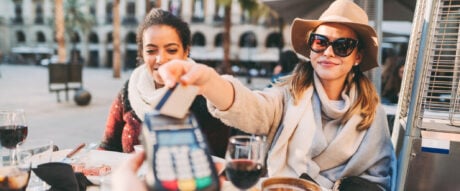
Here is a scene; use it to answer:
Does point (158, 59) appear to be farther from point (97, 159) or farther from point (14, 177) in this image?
point (14, 177)

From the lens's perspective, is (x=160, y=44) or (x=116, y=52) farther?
(x=116, y=52)

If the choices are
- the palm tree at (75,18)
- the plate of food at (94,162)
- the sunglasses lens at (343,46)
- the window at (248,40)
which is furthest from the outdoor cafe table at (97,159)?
the palm tree at (75,18)

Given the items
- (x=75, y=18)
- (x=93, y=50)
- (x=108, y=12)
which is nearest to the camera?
(x=75, y=18)

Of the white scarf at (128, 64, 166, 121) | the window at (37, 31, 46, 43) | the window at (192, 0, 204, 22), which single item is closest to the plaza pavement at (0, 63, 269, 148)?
the white scarf at (128, 64, 166, 121)

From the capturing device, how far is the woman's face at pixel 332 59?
1984 millimetres

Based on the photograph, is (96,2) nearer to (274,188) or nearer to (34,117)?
(34,117)

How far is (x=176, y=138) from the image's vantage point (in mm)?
827

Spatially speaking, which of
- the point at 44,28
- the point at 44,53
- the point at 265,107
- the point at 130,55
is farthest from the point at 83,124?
the point at 44,28

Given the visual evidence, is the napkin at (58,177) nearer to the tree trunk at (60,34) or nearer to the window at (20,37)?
the tree trunk at (60,34)

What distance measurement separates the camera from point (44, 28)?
144ft

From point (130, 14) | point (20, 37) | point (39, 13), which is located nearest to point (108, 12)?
point (130, 14)

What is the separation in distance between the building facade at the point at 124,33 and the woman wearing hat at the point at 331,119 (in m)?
28.0

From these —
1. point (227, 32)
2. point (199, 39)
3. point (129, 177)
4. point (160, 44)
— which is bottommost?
point (129, 177)

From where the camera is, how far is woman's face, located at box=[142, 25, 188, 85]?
2.18m
